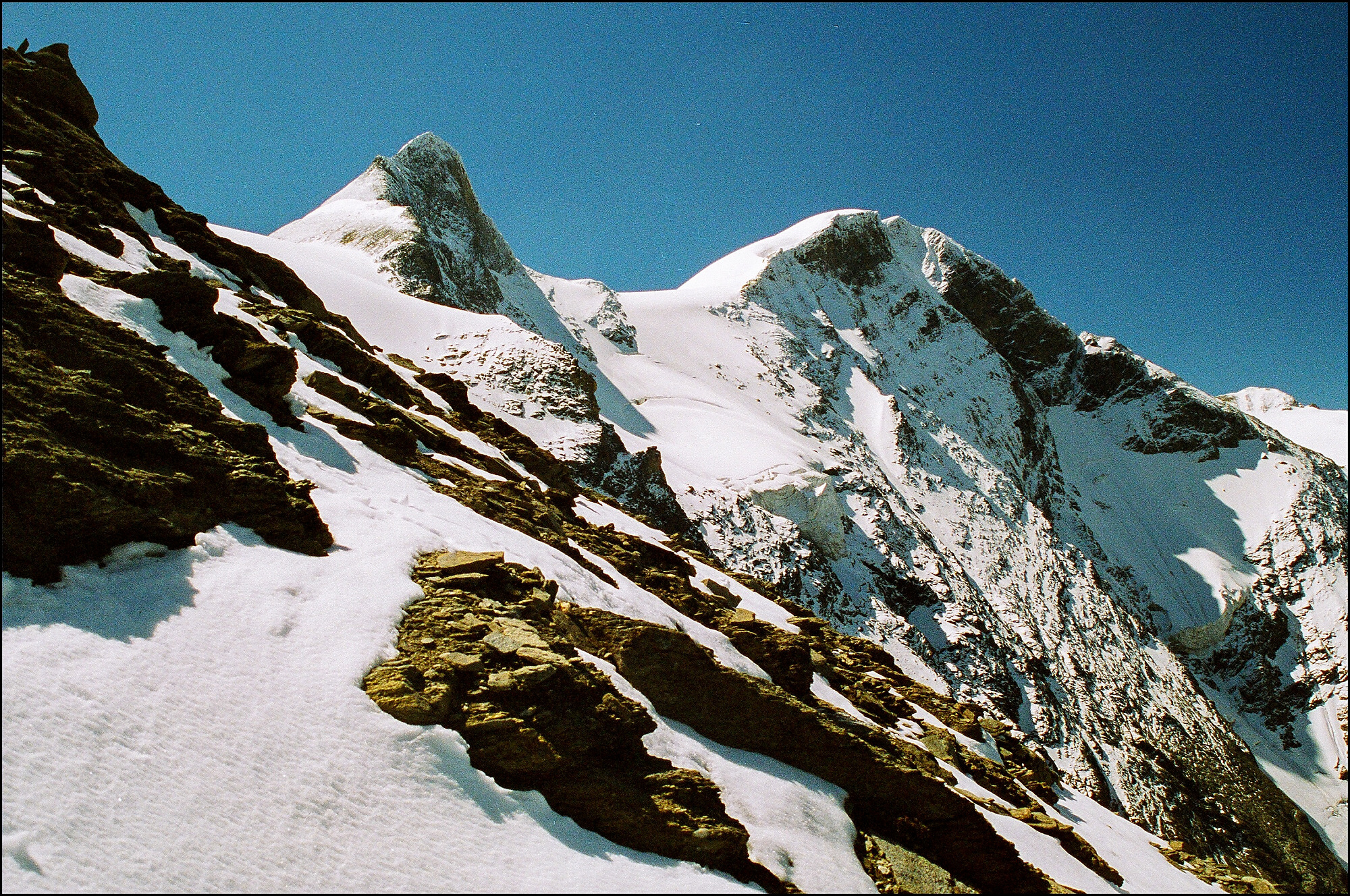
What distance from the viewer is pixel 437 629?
848 cm

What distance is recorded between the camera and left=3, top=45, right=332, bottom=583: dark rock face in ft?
23.0

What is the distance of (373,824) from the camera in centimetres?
618

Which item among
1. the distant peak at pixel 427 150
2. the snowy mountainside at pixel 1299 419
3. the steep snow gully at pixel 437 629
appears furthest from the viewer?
the snowy mountainside at pixel 1299 419

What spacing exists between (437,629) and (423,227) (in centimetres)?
4275

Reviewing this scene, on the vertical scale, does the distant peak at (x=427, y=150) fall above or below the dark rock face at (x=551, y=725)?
above

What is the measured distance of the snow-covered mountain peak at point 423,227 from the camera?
4203cm

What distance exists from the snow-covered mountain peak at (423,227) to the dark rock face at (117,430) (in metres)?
28.2

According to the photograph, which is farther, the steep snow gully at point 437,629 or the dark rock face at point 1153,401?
the dark rock face at point 1153,401

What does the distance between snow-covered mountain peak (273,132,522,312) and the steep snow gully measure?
1.54ft

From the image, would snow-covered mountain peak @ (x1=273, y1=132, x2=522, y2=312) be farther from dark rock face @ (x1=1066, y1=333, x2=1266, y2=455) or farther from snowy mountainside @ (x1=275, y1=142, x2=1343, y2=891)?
dark rock face @ (x1=1066, y1=333, x2=1266, y2=455)

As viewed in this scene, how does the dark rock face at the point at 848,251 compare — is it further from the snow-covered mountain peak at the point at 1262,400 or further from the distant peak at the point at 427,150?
the snow-covered mountain peak at the point at 1262,400

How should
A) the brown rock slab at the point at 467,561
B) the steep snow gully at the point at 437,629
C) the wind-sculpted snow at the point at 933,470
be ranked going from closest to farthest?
1. the steep snow gully at the point at 437,629
2. the brown rock slab at the point at 467,561
3. the wind-sculpted snow at the point at 933,470

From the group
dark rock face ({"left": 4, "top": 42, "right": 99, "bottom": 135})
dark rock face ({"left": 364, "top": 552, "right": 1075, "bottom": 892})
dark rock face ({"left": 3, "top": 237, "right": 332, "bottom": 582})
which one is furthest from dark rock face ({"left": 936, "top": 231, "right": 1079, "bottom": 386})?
dark rock face ({"left": 3, "top": 237, "right": 332, "bottom": 582})

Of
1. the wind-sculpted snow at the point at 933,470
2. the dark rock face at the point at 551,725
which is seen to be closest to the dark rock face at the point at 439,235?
the wind-sculpted snow at the point at 933,470
